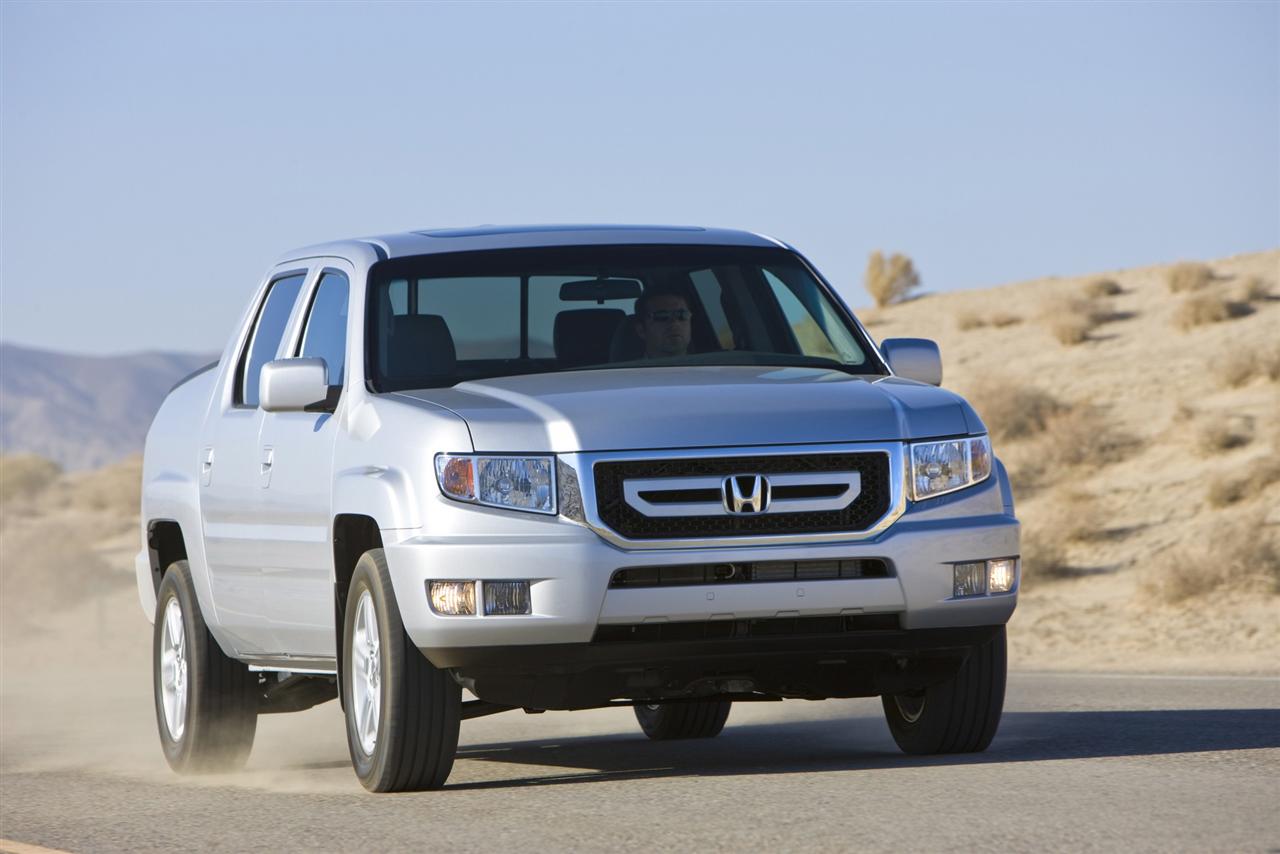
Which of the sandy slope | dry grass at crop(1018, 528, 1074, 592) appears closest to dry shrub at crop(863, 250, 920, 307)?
the sandy slope

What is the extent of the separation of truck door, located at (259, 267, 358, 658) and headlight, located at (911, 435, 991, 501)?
2126mm

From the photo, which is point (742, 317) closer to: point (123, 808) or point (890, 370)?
point (890, 370)

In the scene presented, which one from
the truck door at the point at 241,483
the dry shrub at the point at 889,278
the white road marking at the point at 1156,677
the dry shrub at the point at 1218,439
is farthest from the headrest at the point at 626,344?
the dry shrub at the point at 889,278

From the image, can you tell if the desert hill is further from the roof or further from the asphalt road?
the roof

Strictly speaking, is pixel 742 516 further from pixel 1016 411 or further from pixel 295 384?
pixel 1016 411

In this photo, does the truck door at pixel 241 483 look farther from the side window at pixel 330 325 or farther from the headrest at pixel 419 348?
the headrest at pixel 419 348

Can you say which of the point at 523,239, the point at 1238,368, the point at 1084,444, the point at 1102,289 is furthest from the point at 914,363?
the point at 1102,289

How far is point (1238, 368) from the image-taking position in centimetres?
3466

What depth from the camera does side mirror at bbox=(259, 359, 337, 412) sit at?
331 inches

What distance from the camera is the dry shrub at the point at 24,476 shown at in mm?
48906

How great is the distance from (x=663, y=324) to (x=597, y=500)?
1.71 metres

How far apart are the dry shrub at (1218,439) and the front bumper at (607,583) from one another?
23236mm

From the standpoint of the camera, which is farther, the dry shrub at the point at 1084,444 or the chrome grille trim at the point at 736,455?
the dry shrub at the point at 1084,444

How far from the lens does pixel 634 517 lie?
7.48 meters
